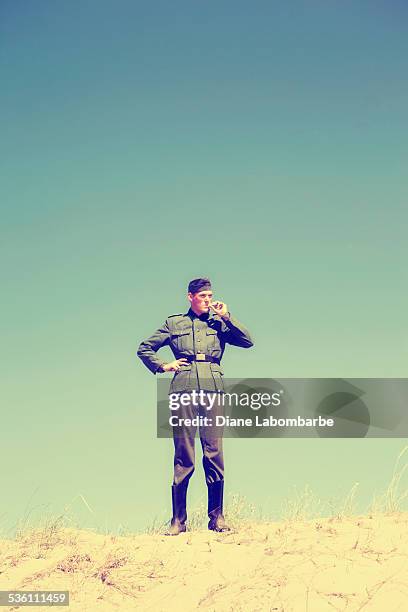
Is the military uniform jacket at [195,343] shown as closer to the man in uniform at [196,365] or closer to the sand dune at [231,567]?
the man in uniform at [196,365]

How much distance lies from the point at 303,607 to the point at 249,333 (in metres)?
3.36

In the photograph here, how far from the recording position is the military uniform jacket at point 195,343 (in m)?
8.52

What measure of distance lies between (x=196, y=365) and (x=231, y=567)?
2.37m

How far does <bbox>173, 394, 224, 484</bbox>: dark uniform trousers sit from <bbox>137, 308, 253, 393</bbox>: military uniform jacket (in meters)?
0.29

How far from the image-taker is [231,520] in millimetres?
8688

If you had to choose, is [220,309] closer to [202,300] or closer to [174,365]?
[202,300]

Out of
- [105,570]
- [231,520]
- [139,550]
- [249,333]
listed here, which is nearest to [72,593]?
[105,570]

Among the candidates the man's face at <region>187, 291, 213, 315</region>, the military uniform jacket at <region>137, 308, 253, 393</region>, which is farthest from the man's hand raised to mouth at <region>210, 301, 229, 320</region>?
the man's face at <region>187, 291, 213, 315</region>

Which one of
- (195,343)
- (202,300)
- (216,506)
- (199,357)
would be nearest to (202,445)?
(216,506)

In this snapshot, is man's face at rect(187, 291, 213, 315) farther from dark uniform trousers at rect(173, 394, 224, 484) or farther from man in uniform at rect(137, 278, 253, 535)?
dark uniform trousers at rect(173, 394, 224, 484)

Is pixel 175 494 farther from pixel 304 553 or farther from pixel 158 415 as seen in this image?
pixel 304 553

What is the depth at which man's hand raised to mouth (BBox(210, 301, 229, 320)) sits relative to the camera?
850cm

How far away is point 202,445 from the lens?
27.6 feet

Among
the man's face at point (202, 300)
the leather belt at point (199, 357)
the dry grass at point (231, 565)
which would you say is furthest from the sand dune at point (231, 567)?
the man's face at point (202, 300)
